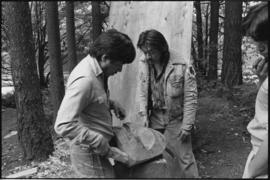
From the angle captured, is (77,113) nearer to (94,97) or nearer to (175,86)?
(94,97)

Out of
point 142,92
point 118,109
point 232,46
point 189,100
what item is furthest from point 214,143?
point 118,109

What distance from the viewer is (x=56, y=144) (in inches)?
218

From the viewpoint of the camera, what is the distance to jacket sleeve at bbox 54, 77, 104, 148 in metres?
1.56

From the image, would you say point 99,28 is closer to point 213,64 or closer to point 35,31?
point 35,31

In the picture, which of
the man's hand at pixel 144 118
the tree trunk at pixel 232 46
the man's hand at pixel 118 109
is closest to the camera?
the man's hand at pixel 118 109

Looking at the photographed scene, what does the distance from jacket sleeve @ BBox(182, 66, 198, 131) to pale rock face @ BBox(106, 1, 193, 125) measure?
0.49 meters

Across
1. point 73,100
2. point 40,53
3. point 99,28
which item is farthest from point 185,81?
point 40,53

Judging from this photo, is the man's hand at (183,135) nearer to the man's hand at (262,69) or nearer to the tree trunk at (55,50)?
the man's hand at (262,69)

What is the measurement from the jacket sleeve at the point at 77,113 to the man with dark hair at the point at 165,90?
374mm

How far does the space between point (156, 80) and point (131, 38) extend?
1.48ft

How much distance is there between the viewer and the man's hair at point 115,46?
60.7 inches

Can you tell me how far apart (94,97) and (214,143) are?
12.2 feet

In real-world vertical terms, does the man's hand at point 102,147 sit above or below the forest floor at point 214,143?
A: above

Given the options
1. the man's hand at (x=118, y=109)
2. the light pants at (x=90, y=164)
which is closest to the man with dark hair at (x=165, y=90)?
the man's hand at (x=118, y=109)
